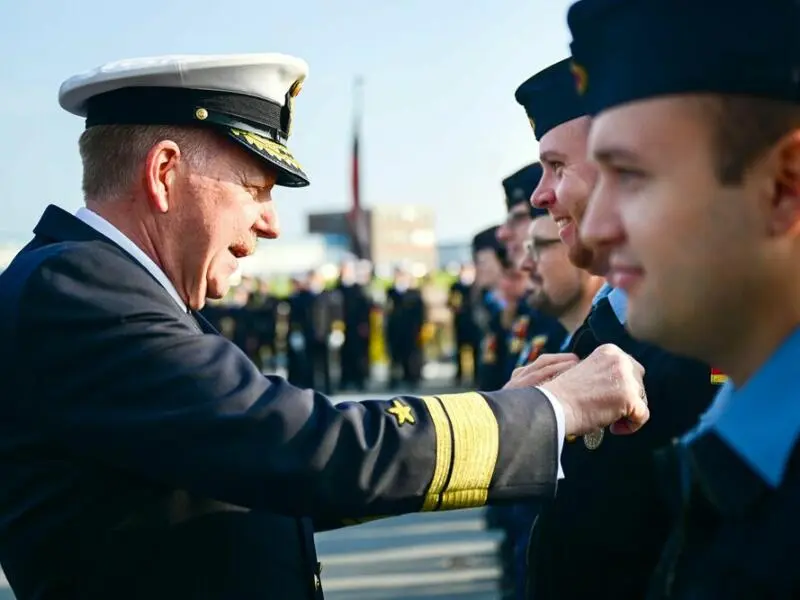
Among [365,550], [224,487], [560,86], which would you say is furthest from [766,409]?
[365,550]

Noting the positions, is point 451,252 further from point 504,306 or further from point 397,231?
point 504,306

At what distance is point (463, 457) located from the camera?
5.78 feet

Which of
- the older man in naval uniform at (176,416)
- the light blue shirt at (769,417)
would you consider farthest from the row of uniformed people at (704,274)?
the older man in naval uniform at (176,416)

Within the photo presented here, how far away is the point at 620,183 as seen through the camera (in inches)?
46.3

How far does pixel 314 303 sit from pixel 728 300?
1702 cm

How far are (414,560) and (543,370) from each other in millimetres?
4948

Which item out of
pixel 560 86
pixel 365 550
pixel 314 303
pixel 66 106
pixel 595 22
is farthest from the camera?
pixel 314 303

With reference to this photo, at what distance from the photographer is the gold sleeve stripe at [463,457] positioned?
5.77ft

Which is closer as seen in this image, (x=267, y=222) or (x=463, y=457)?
(x=463, y=457)

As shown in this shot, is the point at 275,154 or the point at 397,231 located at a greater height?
the point at 275,154

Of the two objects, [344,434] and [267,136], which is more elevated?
[267,136]

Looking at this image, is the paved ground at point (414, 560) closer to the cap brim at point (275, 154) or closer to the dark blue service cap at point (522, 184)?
the dark blue service cap at point (522, 184)

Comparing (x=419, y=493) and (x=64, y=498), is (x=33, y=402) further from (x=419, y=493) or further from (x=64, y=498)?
(x=419, y=493)

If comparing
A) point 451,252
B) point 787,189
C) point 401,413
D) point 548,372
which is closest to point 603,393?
point 548,372
